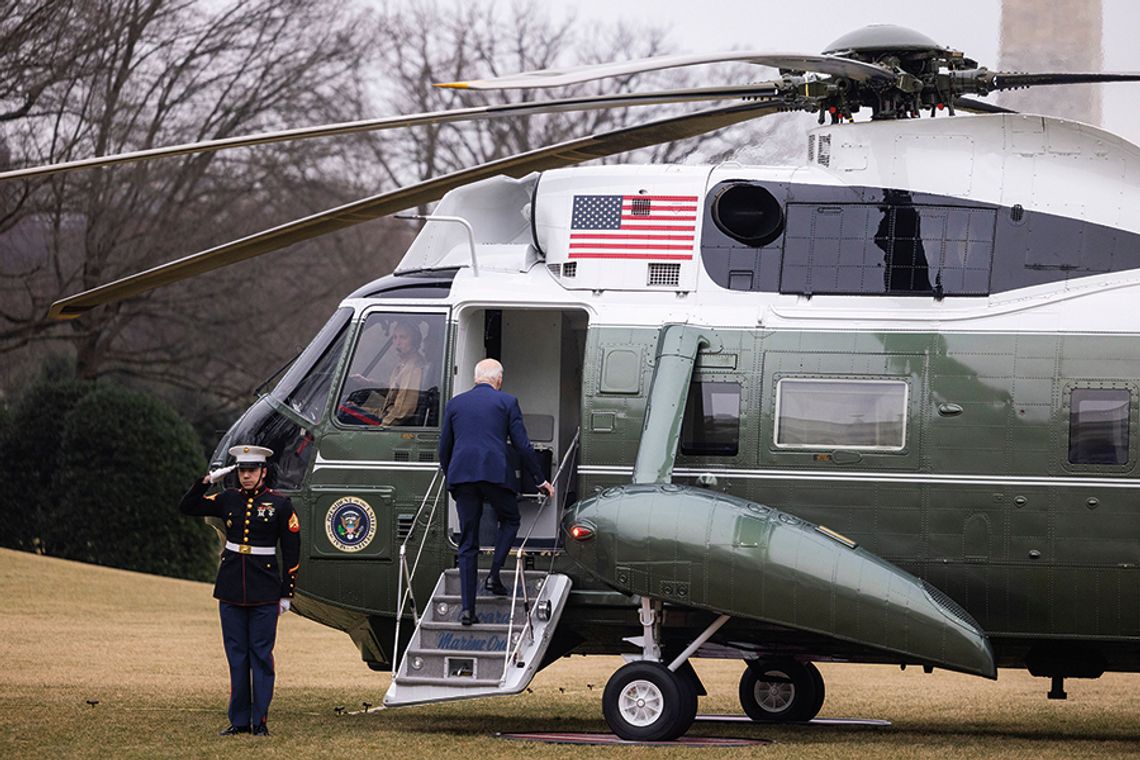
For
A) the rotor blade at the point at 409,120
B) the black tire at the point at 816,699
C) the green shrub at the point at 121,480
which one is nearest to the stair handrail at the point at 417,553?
the rotor blade at the point at 409,120

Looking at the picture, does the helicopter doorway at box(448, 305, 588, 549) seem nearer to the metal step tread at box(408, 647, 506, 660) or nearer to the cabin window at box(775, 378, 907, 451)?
the metal step tread at box(408, 647, 506, 660)

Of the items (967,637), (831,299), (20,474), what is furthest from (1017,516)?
(20,474)

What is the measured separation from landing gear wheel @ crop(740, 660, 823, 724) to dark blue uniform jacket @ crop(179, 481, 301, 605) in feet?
12.5

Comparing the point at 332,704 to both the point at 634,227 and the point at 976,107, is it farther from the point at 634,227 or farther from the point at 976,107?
the point at 976,107

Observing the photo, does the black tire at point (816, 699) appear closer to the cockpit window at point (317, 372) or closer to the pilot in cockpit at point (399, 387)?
the pilot in cockpit at point (399, 387)

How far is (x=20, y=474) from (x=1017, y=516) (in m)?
19.9

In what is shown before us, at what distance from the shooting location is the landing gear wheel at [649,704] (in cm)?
1098

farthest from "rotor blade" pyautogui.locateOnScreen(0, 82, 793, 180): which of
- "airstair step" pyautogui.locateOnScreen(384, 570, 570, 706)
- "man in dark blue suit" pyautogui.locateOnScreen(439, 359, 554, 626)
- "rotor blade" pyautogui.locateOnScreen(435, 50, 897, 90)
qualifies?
"airstair step" pyautogui.locateOnScreen(384, 570, 570, 706)

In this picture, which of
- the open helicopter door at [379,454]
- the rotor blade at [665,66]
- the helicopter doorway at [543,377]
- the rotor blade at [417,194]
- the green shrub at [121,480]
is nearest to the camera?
the rotor blade at [665,66]

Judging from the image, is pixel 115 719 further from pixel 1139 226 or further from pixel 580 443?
pixel 1139 226

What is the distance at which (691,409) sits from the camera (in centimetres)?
1155

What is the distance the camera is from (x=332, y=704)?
534 inches

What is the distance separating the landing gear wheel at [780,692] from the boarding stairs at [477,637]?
7.40ft

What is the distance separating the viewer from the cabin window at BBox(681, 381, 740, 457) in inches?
453
